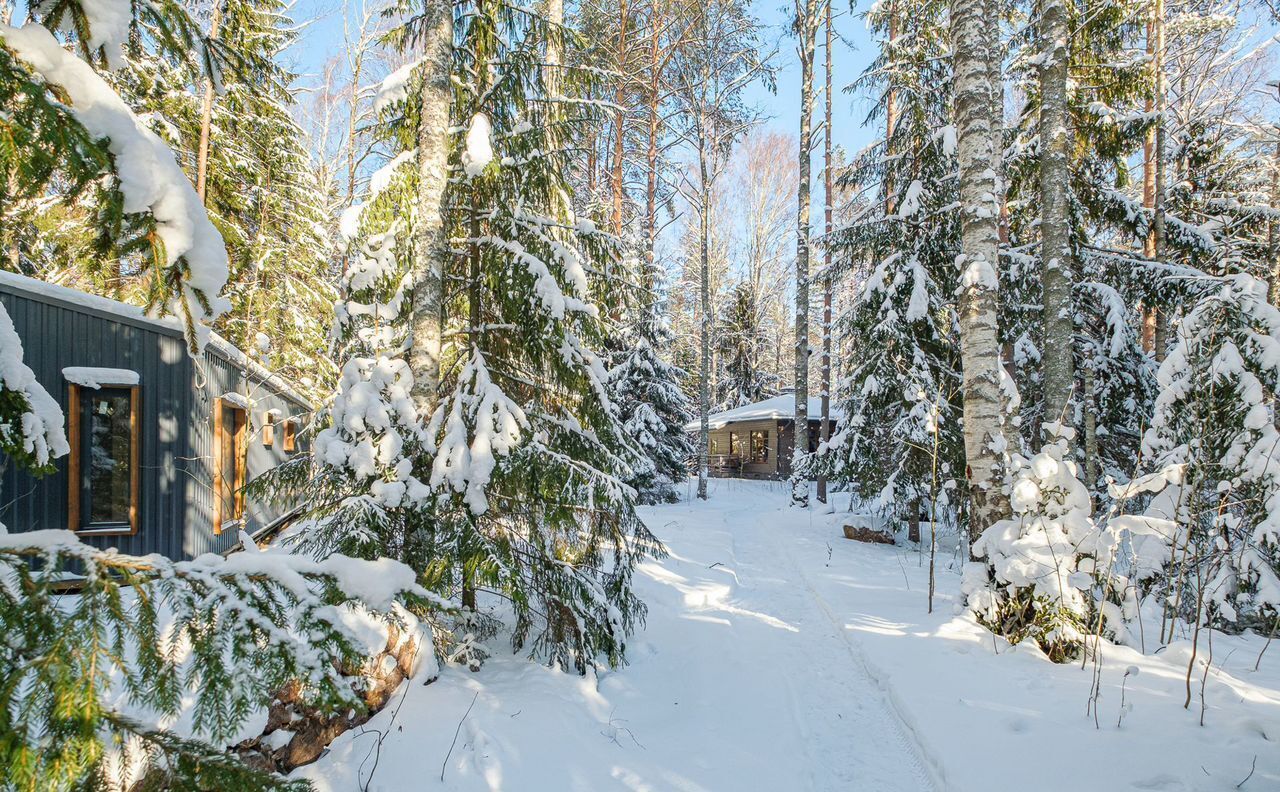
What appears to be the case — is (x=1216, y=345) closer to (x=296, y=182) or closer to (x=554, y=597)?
(x=554, y=597)

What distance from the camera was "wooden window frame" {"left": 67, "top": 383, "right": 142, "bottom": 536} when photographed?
6.25 metres

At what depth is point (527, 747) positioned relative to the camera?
3234 millimetres

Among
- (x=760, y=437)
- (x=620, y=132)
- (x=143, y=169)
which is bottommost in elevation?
(x=760, y=437)


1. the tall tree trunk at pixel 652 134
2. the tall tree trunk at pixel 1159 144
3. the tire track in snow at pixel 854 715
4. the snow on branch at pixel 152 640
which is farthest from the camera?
the tall tree trunk at pixel 652 134

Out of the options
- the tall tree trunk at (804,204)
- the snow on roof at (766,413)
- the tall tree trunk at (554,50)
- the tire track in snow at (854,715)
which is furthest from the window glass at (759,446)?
the tall tree trunk at (554,50)

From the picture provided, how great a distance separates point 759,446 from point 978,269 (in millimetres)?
22420

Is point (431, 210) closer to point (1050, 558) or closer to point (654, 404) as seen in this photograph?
point (1050, 558)

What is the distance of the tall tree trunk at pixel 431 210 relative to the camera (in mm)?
4230

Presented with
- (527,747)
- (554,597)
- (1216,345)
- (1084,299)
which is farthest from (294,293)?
(1084,299)

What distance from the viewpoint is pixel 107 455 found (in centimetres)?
660

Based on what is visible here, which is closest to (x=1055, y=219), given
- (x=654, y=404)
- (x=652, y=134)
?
(x=654, y=404)

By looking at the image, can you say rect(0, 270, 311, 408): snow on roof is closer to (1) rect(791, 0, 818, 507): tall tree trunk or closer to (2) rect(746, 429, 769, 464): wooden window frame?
(1) rect(791, 0, 818, 507): tall tree trunk

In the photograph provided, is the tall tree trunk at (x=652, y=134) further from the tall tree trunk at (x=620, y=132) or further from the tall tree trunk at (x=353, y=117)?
the tall tree trunk at (x=353, y=117)

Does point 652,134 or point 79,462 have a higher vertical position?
point 652,134
